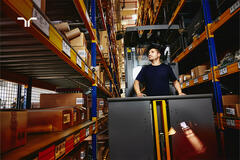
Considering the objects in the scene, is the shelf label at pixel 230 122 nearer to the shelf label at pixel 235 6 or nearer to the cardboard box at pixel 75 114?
the shelf label at pixel 235 6

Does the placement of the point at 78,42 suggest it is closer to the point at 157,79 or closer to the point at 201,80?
the point at 157,79

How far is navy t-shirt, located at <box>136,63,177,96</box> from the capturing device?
8.95 feet

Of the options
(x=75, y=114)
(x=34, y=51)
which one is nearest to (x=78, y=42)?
(x=34, y=51)

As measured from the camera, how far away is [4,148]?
687 mm

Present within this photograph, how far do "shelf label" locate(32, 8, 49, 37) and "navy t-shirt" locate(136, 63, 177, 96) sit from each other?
2258 mm

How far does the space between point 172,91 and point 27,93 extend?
285 centimetres

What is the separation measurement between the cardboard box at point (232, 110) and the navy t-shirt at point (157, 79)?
0.97 m

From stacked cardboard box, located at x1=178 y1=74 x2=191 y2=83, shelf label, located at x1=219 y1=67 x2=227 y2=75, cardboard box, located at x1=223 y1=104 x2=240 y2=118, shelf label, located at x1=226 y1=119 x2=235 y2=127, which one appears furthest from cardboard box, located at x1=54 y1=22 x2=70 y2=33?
stacked cardboard box, located at x1=178 y1=74 x2=191 y2=83

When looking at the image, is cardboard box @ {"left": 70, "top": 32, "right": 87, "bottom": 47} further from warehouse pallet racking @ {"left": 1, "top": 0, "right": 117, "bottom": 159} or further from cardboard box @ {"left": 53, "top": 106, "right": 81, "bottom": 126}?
cardboard box @ {"left": 53, "top": 106, "right": 81, "bottom": 126}

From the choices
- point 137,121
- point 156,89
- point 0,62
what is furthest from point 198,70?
point 0,62

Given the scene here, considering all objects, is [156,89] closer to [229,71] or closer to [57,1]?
[229,71]

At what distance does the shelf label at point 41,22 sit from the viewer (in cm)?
72

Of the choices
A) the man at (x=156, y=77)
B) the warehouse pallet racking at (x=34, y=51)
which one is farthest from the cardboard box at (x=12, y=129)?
the man at (x=156, y=77)

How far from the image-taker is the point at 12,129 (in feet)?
2.39
